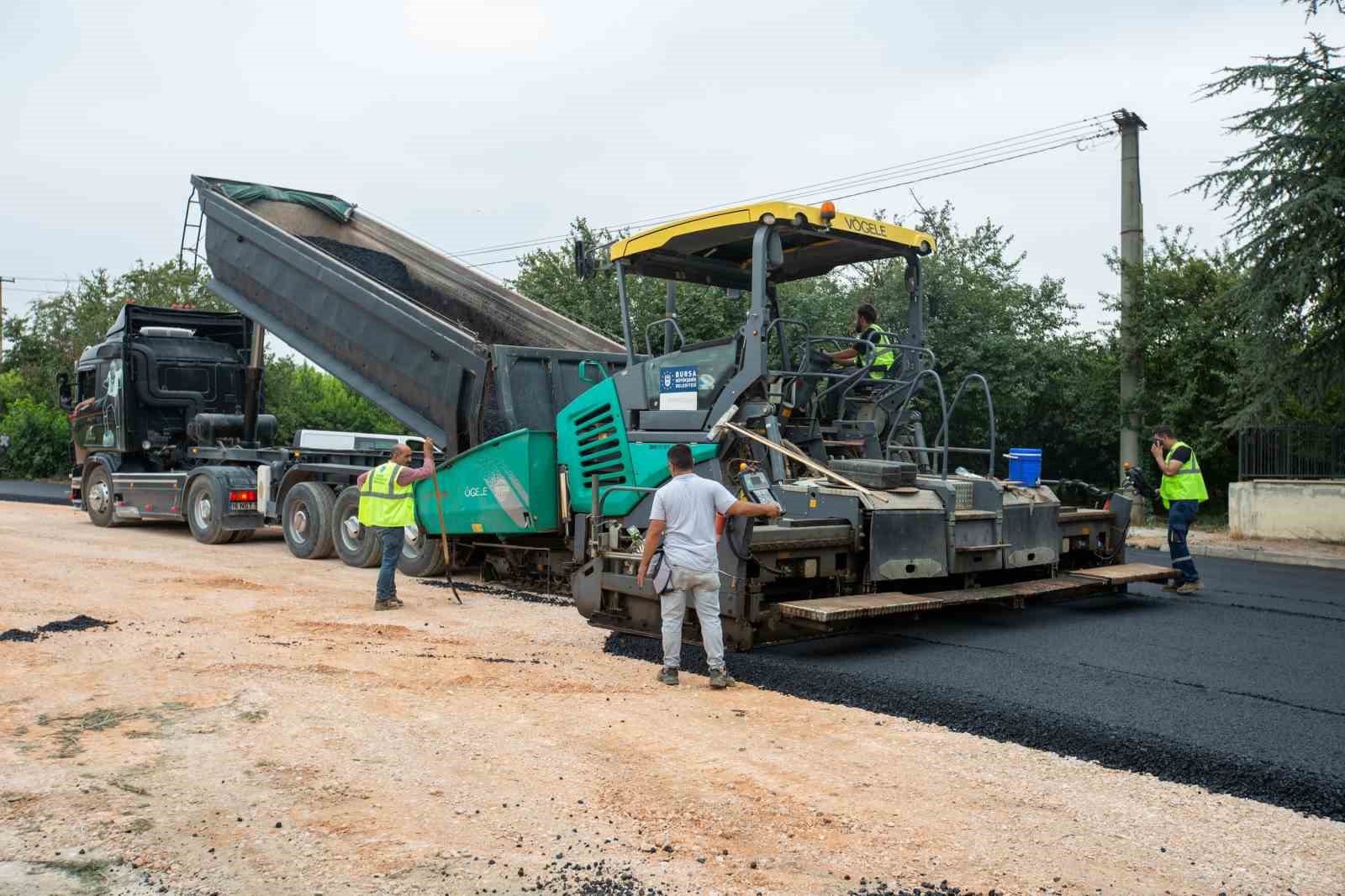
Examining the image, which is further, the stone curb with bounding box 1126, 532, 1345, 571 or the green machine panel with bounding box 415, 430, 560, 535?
the stone curb with bounding box 1126, 532, 1345, 571

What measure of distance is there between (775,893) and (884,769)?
1.31m

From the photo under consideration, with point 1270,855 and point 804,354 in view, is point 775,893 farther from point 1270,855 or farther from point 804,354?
point 804,354

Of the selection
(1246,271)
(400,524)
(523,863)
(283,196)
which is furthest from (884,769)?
(1246,271)

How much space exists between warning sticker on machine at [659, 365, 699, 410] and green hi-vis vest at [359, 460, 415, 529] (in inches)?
95.6

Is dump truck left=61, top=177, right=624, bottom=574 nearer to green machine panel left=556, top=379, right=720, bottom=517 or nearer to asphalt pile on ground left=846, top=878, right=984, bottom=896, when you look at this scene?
green machine panel left=556, top=379, right=720, bottom=517

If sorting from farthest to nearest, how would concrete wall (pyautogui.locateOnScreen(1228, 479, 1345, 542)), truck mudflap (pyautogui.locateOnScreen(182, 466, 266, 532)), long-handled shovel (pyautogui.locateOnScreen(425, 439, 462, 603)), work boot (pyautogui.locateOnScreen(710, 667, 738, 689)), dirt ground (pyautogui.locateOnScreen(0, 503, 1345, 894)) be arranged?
concrete wall (pyautogui.locateOnScreen(1228, 479, 1345, 542)), truck mudflap (pyautogui.locateOnScreen(182, 466, 266, 532)), long-handled shovel (pyautogui.locateOnScreen(425, 439, 462, 603)), work boot (pyautogui.locateOnScreen(710, 667, 738, 689)), dirt ground (pyautogui.locateOnScreen(0, 503, 1345, 894))

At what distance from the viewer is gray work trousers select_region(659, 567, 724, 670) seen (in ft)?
18.6

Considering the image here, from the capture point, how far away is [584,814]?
3.76 metres

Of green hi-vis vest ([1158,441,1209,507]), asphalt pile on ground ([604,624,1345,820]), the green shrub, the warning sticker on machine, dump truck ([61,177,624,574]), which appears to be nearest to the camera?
asphalt pile on ground ([604,624,1345,820])

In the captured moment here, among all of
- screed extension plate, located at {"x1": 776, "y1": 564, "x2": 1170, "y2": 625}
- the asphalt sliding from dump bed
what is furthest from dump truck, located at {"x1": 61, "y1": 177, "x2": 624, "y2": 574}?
screed extension plate, located at {"x1": 776, "y1": 564, "x2": 1170, "y2": 625}

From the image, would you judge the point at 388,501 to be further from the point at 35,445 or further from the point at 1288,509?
the point at 35,445

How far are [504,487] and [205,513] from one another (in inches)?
226

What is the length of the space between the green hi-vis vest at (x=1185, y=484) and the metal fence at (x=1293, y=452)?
555 cm

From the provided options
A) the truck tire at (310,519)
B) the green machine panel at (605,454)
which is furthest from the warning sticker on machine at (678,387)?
the truck tire at (310,519)
